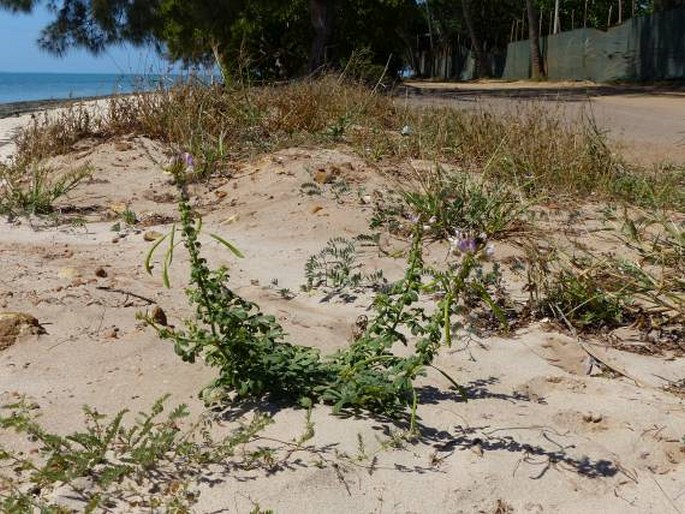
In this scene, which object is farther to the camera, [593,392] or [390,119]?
[390,119]

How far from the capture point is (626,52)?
26.6 m

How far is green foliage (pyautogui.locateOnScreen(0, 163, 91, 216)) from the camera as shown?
15.4 ft

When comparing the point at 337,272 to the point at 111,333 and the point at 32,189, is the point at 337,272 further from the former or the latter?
the point at 32,189

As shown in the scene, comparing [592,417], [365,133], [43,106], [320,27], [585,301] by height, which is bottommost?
[592,417]

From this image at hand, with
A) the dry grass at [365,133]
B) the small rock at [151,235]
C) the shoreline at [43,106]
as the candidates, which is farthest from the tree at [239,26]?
the small rock at [151,235]

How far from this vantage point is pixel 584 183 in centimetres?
494

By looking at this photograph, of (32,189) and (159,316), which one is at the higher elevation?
(32,189)

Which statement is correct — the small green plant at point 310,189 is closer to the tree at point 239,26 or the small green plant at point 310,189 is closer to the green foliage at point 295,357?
the green foliage at point 295,357

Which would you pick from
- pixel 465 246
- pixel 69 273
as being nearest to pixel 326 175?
pixel 69 273

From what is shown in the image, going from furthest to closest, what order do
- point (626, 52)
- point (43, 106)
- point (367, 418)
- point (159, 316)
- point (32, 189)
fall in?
point (626, 52) → point (43, 106) → point (32, 189) → point (159, 316) → point (367, 418)

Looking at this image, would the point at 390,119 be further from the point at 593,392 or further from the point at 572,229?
the point at 593,392

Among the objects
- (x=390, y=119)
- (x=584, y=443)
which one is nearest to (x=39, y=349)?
(x=584, y=443)

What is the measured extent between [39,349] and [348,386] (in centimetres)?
100

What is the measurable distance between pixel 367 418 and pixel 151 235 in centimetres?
224
